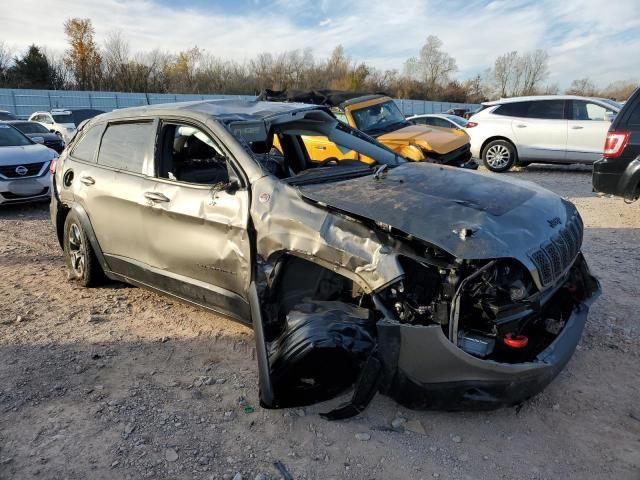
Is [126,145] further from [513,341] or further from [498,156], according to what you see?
[498,156]

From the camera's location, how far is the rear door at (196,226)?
320 cm

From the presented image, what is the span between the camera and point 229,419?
2.83m

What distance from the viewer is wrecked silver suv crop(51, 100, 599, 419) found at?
→ 251 cm

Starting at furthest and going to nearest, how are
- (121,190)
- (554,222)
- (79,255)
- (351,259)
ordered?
(79,255)
(121,190)
(554,222)
(351,259)

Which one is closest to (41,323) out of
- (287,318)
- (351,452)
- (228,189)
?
(228,189)

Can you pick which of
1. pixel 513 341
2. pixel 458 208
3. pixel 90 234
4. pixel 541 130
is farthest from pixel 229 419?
pixel 541 130

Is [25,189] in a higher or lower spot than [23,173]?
lower

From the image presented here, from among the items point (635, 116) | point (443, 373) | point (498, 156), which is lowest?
point (443, 373)

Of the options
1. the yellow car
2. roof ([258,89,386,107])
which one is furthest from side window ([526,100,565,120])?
roof ([258,89,386,107])

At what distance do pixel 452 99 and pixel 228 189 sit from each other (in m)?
68.7

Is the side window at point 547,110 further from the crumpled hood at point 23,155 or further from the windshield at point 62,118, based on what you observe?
the windshield at point 62,118

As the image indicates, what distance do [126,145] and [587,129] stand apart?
33.2ft

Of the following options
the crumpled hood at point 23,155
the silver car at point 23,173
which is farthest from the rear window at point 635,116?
the crumpled hood at point 23,155

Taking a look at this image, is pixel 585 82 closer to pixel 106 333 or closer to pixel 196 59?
pixel 196 59
